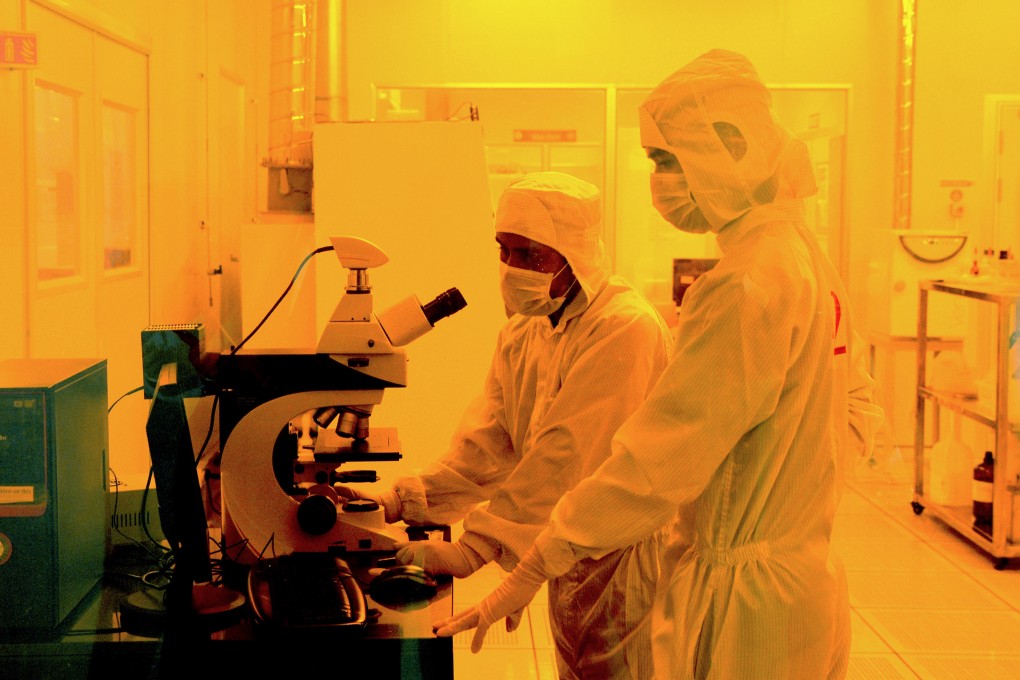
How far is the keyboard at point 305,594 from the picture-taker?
1405mm

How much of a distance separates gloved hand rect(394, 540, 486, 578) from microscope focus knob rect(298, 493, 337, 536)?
0.40 feet

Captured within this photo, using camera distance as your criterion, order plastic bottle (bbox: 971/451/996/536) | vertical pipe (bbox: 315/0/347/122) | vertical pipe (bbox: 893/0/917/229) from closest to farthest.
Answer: plastic bottle (bbox: 971/451/996/536) → vertical pipe (bbox: 315/0/347/122) → vertical pipe (bbox: 893/0/917/229)

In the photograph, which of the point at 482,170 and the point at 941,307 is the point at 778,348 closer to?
the point at 482,170

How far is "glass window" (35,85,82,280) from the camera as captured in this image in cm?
340

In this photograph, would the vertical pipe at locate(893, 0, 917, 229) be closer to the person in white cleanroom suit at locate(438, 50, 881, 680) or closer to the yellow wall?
the yellow wall

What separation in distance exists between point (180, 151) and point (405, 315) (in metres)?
3.74

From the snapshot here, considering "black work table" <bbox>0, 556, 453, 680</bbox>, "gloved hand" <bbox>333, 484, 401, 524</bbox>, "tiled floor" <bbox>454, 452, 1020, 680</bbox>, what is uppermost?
"gloved hand" <bbox>333, 484, 401, 524</bbox>

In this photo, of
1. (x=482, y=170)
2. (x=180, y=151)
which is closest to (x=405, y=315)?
(x=482, y=170)

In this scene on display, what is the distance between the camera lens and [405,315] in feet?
5.40

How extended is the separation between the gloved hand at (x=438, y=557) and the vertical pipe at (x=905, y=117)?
476 centimetres

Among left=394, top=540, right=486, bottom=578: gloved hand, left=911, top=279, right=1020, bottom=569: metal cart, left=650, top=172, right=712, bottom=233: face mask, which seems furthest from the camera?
left=911, top=279, right=1020, bottom=569: metal cart

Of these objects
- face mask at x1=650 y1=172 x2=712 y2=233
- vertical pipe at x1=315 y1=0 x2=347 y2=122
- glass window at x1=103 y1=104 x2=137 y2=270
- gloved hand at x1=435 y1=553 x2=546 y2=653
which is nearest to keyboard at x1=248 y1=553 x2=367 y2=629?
gloved hand at x1=435 y1=553 x2=546 y2=653

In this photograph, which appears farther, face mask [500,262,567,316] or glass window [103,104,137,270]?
glass window [103,104,137,270]

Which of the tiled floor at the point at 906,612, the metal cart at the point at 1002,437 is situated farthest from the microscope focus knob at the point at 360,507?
the metal cart at the point at 1002,437
